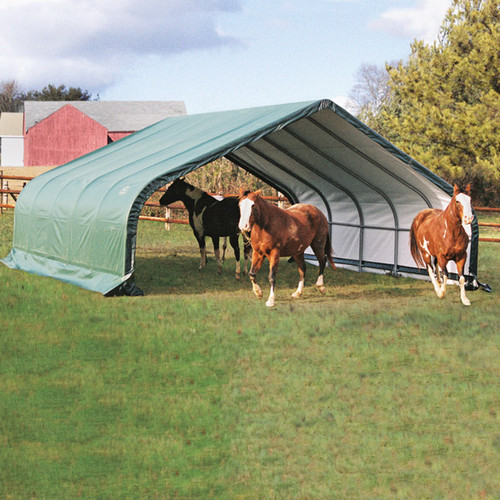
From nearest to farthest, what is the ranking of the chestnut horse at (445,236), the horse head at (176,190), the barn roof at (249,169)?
the chestnut horse at (445,236), the barn roof at (249,169), the horse head at (176,190)

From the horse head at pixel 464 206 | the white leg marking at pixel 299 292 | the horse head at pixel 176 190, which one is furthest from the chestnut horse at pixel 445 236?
the horse head at pixel 176 190

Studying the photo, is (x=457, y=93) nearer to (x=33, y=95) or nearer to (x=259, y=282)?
(x=259, y=282)

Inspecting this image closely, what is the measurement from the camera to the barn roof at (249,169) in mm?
11734

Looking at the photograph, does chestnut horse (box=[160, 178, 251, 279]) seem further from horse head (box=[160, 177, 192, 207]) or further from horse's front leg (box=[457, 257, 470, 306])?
horse's front leg (box=[457, 257, 470, 306])

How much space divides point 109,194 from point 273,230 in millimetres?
2938

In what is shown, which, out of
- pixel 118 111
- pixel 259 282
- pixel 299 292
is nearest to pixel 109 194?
pixel 259 282

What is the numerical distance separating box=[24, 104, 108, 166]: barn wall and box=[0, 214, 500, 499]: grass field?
165 feet

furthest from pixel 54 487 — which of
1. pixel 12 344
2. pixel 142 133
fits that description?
pixel 142 133

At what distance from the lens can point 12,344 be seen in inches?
318

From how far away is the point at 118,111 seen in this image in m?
64.8

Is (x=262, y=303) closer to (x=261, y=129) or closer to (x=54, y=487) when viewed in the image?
(x=261, y=129)

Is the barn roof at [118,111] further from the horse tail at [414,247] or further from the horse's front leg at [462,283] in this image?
the horse's front leg at [462,283]

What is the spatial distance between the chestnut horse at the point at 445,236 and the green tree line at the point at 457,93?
52.4ft

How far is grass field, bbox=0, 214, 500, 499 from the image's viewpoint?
4.84 meters
